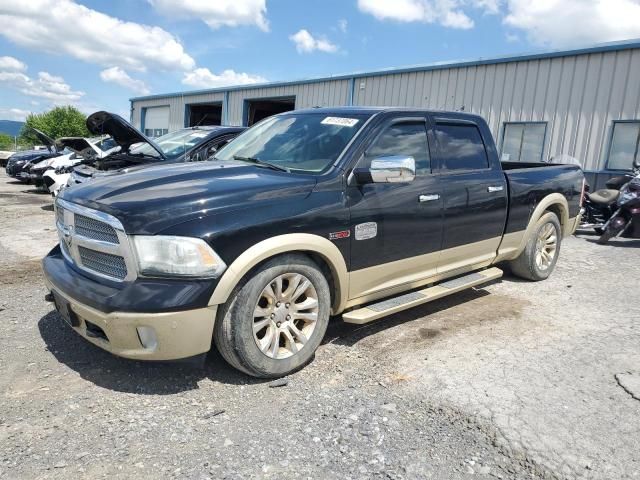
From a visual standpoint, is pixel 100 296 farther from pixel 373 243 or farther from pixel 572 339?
pixel 572 339

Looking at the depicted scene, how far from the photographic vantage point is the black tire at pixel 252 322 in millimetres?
2984

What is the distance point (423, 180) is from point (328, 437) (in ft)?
7.39

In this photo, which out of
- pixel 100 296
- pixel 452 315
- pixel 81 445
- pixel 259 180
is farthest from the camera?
pixel 452 315

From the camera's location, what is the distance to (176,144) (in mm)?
8039

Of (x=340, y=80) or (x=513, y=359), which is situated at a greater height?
(x=340, y=80)

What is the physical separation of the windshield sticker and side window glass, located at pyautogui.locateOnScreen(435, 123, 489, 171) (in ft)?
2.93

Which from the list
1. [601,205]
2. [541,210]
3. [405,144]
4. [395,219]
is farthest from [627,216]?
[395,219]

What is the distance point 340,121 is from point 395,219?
3.09 feet

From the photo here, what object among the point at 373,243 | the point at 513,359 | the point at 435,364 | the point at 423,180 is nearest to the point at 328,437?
the point at 435,364

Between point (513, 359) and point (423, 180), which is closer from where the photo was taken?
point (513, 359)

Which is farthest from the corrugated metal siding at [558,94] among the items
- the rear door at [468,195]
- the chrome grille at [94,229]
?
the chrome grille at [94,229]

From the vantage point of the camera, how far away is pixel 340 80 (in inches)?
703

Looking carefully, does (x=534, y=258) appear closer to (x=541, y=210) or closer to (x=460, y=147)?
(x=541, y=210)

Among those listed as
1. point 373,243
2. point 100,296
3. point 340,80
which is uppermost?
point 340,80
